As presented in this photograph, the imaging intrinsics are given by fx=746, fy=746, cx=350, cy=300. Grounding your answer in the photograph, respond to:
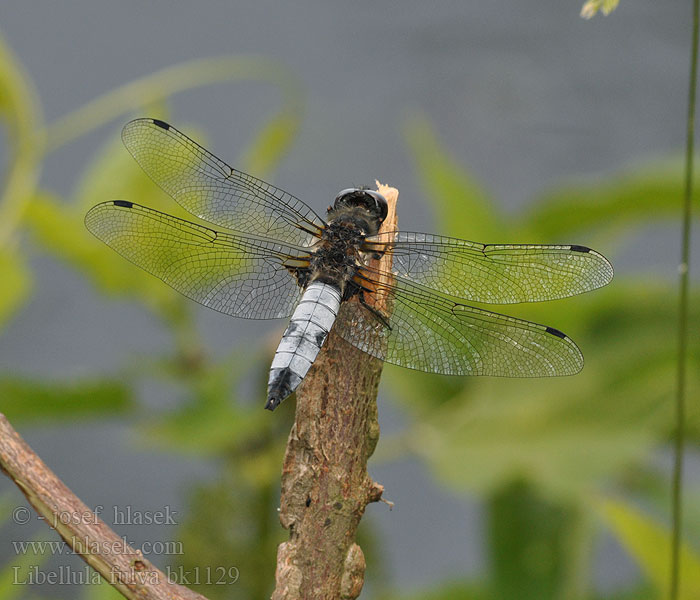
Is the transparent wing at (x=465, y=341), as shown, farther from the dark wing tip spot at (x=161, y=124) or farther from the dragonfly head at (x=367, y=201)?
the dark wing tip spot at (x=161, y=124)

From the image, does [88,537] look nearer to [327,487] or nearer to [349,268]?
[327,487]

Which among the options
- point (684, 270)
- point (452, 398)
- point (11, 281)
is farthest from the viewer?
point (452, 398)

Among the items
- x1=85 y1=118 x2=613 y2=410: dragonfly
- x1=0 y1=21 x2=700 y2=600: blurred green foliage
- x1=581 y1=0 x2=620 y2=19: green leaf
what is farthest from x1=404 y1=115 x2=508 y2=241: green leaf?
x1=581 y1=0 x2=620 y2=19: green leaf

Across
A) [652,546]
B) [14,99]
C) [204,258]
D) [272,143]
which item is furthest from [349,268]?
[14,99]

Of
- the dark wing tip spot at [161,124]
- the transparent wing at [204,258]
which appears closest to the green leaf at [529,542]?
the transparent wing at [204,258]

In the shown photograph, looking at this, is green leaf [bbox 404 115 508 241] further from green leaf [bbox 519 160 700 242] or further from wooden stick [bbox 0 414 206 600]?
wooden stick [bbox 0 414 206 600]
